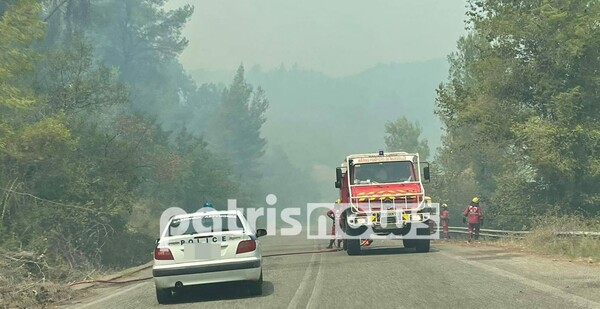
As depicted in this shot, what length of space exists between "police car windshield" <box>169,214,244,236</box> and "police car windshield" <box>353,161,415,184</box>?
774 centimetres

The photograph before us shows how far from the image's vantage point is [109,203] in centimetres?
2748

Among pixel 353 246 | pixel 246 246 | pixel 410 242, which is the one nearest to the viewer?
pixel 246 246

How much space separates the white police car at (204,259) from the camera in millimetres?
10258

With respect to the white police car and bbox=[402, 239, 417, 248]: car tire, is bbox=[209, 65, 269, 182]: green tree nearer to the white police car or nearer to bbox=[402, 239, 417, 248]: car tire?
bbox=[402, 239, 417, 248]: car tire

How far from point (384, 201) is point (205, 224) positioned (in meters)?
7.76

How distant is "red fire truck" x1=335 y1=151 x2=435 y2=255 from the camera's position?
1734 centimetres

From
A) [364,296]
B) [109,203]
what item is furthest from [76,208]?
[364,296]

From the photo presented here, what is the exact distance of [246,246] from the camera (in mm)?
10492

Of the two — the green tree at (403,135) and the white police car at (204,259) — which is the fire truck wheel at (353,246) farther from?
the green tree at (403,135)

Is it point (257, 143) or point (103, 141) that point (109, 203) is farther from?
point (257, 143)

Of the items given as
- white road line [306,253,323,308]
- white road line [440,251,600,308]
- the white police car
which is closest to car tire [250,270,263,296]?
the white police car

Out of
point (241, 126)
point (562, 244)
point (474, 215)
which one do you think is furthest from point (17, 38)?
point (241, 126)

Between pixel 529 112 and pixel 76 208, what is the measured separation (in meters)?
21.0

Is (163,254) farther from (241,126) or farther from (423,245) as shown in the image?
(241,126)
